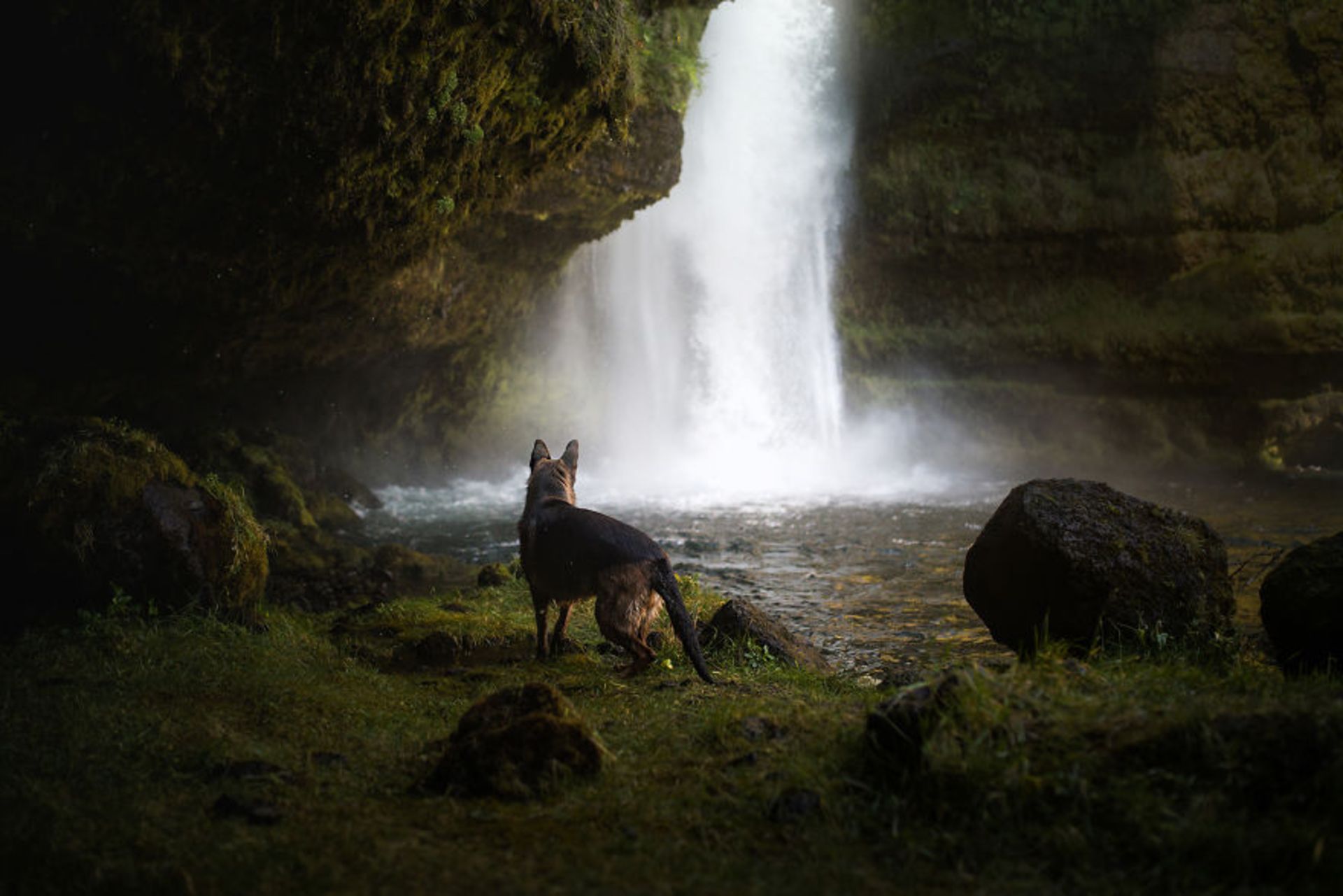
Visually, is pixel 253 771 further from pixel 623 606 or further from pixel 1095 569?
pixel 1095 569

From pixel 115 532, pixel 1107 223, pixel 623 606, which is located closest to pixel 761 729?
pixel 623 606

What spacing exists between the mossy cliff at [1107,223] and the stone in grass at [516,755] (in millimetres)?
20477

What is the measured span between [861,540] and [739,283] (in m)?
12.4

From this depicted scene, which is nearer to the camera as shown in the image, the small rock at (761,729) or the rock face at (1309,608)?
the small rock at (761,729)

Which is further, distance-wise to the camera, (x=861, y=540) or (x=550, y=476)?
(x=861, y=540)

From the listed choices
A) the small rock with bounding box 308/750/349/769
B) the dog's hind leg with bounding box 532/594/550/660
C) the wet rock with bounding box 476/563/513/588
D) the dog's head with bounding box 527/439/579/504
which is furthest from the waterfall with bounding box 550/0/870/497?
the small rock with bounding box 308/750/349/769

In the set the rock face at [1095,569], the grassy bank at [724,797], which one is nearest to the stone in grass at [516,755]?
the grassy bank at [724,797]

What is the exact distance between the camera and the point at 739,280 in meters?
22.7

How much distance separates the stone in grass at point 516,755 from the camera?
10.9 feet

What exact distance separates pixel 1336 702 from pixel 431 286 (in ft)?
42.5

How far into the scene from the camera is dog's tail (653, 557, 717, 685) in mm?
4973

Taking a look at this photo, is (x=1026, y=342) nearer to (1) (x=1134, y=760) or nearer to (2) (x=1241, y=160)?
(2) (x=1241, y=160)

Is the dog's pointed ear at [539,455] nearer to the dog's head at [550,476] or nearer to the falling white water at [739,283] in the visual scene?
the dog's head at [550,476]

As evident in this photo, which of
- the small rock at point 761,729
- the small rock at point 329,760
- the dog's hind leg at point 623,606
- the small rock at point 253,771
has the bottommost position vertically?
the small rock at point 329,760
